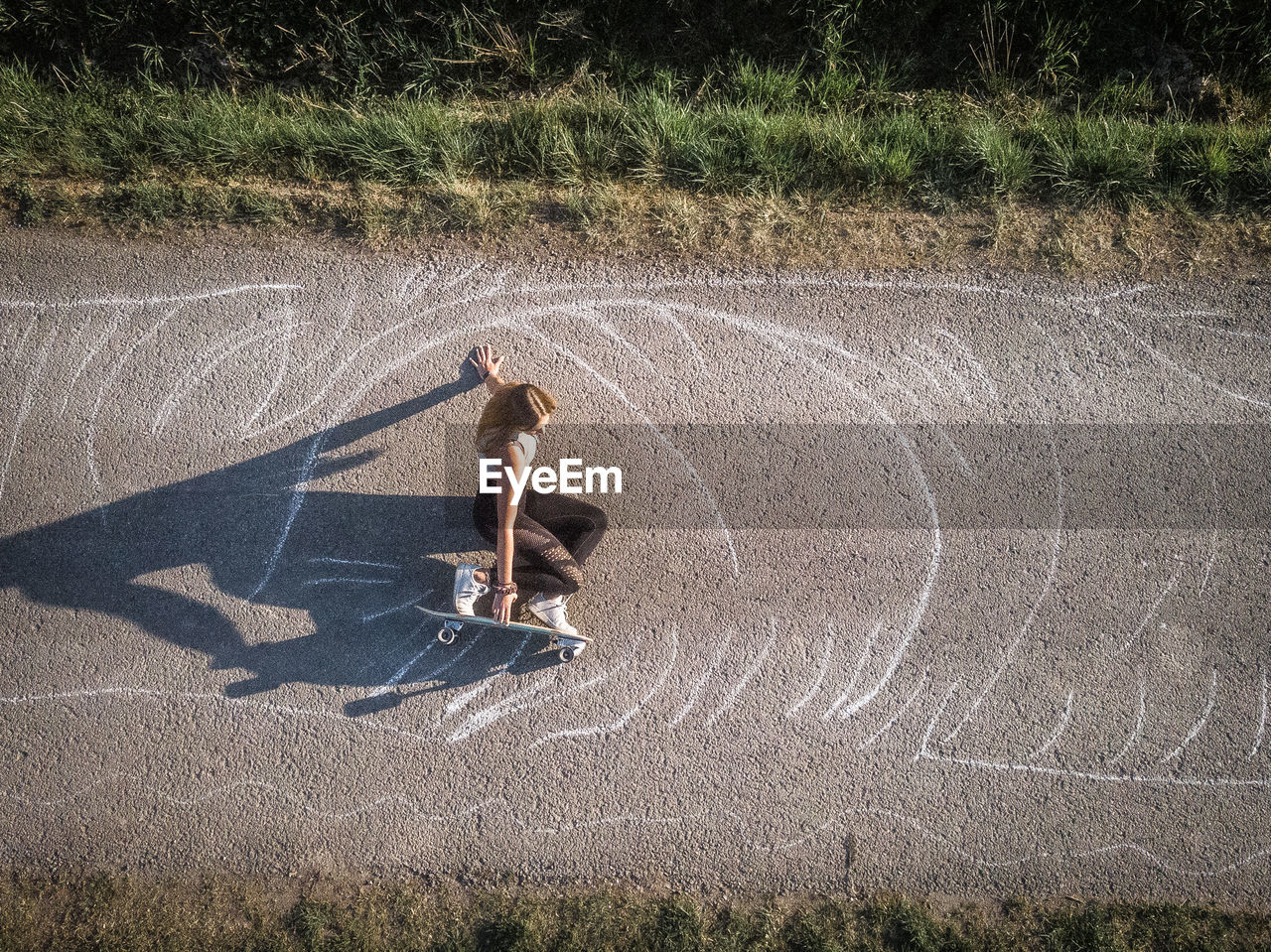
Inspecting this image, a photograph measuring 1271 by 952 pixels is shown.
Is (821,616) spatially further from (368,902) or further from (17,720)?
(17,720)

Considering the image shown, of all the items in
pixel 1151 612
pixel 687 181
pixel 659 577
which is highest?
pixel 687 181

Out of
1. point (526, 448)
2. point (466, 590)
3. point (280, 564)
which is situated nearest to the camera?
point (526, 448)

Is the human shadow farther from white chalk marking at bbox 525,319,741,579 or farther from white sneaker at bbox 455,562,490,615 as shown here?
white chalk marking at bbox 525,319,741,579

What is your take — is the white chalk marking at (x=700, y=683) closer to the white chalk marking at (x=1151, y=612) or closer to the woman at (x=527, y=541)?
the woman at (x=527, y=541)

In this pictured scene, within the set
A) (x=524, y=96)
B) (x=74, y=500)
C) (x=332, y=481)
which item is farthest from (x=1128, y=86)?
(x=74, y=500)

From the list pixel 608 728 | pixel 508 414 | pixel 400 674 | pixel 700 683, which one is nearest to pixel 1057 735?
pixel 700 683

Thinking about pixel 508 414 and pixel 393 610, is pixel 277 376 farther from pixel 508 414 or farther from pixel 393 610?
pixel 508 414
